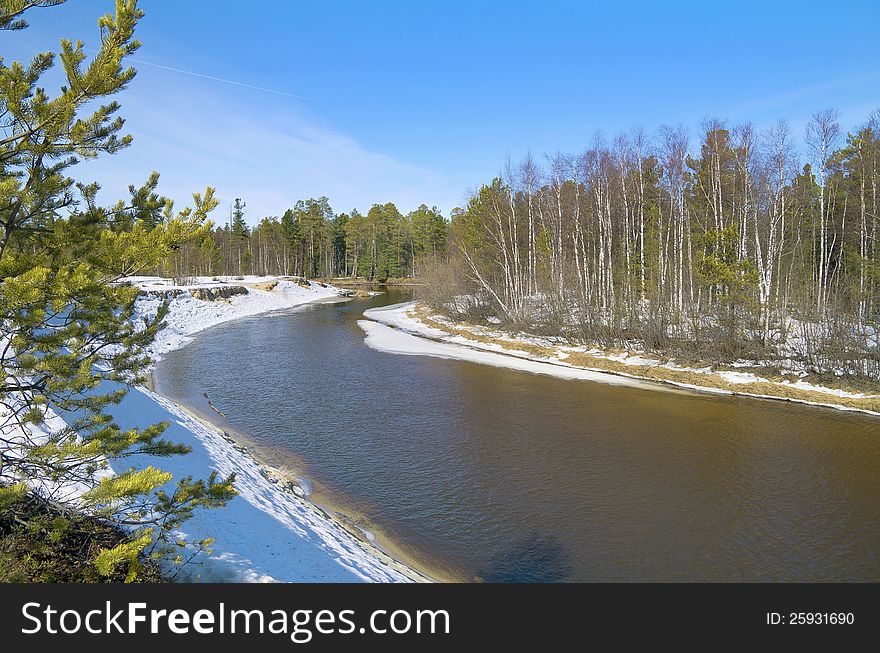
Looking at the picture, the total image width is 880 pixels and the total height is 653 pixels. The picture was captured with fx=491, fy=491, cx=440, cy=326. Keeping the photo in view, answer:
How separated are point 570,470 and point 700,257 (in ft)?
43.0

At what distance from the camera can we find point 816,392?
15.3 m

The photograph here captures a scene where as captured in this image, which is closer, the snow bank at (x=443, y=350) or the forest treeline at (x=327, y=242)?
the snow bank at (x=443, y=350)

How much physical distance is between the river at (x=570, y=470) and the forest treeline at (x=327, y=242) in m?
59.9

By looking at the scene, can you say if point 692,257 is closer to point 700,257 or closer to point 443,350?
point 700,257

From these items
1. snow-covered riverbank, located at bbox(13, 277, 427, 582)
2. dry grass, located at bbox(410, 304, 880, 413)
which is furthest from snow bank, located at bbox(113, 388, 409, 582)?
dry grass, located at bbox(410, 304, 880, 413)

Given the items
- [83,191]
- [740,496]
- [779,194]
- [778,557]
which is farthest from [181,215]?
[779,194]

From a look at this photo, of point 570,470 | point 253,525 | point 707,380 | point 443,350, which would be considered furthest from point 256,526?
point 443,350

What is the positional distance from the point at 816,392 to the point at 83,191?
1882 centimetres

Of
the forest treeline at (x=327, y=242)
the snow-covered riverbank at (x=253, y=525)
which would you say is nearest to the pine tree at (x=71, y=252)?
the snow-covered riverbank at (x=253, y=525)

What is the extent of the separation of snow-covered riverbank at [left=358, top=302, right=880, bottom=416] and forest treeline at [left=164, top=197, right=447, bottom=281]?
46199mm

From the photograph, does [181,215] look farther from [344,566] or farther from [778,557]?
[778,557]

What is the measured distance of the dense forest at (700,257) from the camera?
17.6 meters

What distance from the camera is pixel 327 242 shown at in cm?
8019
